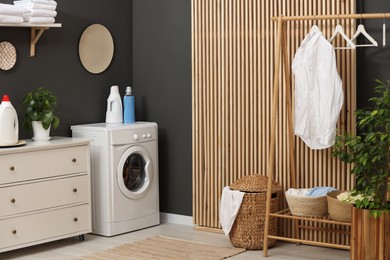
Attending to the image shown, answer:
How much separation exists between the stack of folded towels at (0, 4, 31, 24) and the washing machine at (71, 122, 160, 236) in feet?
3.49

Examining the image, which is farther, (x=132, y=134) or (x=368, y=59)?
Answer: (x=132, y=134)

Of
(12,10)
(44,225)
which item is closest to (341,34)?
(12,10)

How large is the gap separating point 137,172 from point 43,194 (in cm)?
102

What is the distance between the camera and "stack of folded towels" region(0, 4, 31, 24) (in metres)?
5.48

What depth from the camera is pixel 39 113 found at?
5.84 meters

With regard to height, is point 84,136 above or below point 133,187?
above

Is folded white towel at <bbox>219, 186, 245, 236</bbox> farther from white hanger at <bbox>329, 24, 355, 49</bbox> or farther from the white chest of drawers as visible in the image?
white hanger at <bbox>329, 24, 355, 49</bbox>

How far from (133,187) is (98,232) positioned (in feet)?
1.59

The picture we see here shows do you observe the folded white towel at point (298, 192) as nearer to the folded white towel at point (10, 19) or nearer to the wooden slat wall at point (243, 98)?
the wooden slat wall at point (243, 98)

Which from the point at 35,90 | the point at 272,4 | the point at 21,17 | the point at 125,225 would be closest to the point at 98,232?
the point at 125,225

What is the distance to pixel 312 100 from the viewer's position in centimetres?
536

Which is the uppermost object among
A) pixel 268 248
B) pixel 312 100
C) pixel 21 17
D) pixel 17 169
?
pixel 21 17

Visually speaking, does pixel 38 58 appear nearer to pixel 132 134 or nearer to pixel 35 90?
pixel 35 90

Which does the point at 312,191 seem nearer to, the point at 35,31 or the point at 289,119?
the point at 289,119
